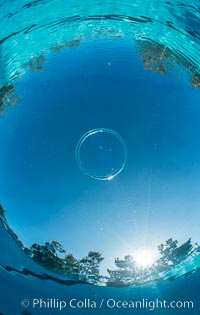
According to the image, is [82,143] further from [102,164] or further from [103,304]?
[103,304]

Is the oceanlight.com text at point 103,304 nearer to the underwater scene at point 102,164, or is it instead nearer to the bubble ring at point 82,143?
the underwater scene at point 102,164

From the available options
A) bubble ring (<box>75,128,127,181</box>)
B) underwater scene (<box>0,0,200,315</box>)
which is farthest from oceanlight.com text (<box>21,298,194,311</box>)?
bubble ring (<box>75,128,127,181</box>)

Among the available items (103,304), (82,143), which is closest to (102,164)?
(82,143)

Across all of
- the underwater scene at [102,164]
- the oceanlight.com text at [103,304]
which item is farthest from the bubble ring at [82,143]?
the oceanlight.com text at [103,304]

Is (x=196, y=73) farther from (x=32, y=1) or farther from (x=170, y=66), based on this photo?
(x=32, y=1)

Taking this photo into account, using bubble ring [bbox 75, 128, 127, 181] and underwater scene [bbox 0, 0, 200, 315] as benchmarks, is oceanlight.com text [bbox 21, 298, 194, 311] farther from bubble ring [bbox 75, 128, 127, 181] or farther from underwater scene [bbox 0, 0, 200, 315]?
bubble ring [bbox 75, 128, 127, 181]
